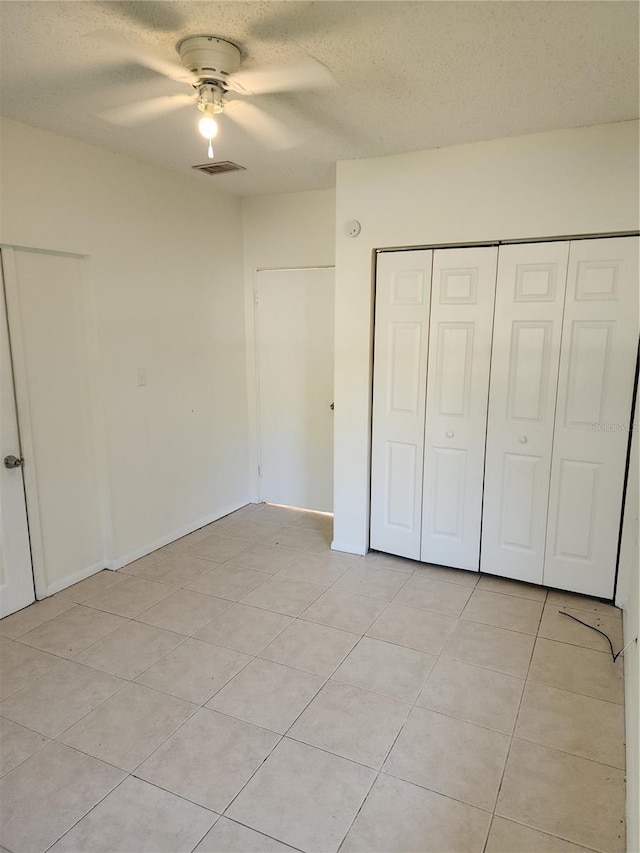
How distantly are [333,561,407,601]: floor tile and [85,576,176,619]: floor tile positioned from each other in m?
1.04

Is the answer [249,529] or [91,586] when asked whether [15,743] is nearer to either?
[91,586]

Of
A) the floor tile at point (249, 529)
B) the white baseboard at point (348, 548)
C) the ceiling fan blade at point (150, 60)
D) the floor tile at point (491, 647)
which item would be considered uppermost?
the ceiling fan blade at point (150, 60)

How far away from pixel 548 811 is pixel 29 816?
1.68m

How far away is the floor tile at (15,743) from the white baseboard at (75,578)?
1.05m

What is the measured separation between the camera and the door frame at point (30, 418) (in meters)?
2.78

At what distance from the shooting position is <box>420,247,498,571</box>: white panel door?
10.1ft

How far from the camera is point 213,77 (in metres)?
1.93

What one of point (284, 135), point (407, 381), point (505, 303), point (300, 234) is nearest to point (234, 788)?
point (407, 381)

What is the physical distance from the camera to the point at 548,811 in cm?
176

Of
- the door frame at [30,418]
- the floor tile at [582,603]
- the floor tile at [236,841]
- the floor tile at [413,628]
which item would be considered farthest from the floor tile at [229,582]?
the floor tile at [582,603]

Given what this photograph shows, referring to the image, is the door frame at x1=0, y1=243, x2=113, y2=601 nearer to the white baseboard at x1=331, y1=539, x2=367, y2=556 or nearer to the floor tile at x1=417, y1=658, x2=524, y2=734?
the white baseboard at x1=331, y1=539, x2=367, y2=556

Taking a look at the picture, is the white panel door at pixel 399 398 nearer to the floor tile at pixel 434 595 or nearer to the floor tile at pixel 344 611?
the floor tile at pixel 434 595

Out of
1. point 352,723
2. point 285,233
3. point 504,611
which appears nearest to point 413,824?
point 352,723

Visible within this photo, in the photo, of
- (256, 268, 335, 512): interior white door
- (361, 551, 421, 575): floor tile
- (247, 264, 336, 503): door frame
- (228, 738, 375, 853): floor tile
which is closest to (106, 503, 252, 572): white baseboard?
(247, 264, 336, 503): door frame
